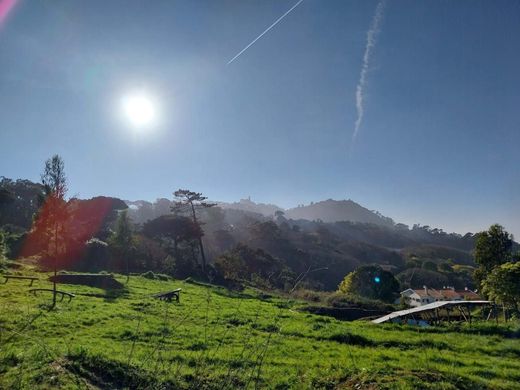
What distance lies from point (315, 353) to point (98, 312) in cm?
1168

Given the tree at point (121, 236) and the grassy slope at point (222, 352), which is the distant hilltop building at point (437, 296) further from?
the grassy slope at point (222, 352)

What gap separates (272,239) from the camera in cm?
8888

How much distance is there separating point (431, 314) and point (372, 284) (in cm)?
1988

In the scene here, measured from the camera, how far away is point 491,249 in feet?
137

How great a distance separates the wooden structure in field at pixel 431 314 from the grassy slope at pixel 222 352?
3.88 meters

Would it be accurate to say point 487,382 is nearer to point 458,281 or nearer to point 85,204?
point 85,204

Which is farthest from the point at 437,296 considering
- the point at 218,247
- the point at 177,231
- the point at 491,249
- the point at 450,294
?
the point at 218,247

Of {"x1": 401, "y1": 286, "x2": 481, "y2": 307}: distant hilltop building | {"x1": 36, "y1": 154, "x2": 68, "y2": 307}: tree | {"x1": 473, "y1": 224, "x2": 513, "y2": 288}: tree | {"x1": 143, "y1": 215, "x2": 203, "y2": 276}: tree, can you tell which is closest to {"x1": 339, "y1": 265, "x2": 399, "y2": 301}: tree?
{"x1": 473, "y1": 224, "x2": 513, "y2": 288}: tree

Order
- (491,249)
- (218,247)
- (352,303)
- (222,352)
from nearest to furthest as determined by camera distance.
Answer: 1. (222,352)
2. (352,303)
3. (491,249)
4. (218,247)

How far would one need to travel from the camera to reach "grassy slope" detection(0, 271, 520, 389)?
30.6ft

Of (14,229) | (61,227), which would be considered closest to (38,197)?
(61,227)

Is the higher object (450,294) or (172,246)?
(172,246)

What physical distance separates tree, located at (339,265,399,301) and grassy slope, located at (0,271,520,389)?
2935cm

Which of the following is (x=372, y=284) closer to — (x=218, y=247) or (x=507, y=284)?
(x=507, y=284)
